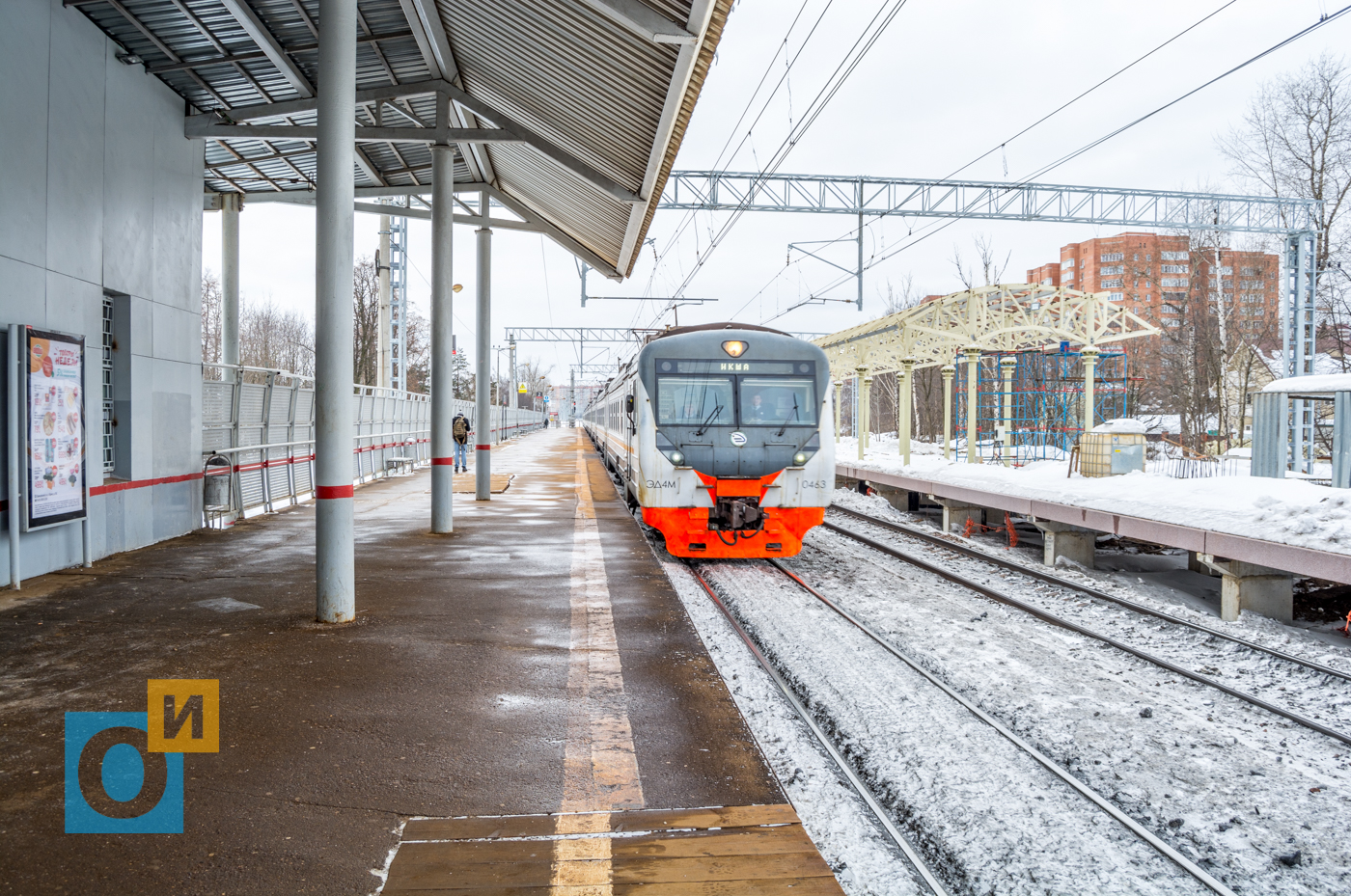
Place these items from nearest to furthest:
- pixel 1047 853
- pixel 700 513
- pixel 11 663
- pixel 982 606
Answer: pixel 1047 853
pixel 11 663
pixel 982 606
pixel 700 513

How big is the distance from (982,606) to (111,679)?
7.55 meters

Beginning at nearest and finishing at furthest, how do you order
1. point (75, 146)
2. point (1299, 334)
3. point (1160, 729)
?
1. point (1160, 729)
2. point (75, 146)
3. point (1299, 334)

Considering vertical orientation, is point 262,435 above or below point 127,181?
below

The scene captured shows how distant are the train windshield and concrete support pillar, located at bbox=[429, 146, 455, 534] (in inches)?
111

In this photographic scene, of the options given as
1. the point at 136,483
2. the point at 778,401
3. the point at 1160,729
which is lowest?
the point at 1160,729

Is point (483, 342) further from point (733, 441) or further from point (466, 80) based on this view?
point (733, 441)

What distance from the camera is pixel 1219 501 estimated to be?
35.5 ft

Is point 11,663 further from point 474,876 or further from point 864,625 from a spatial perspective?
point 864,625

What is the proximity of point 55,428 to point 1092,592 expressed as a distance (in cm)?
1056

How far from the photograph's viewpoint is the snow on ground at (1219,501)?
28.1 feet

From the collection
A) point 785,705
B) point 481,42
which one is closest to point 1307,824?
point 785,705

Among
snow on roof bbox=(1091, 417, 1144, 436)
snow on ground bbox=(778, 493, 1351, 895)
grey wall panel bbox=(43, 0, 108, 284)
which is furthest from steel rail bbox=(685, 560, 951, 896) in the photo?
snow on roof bbox=(1091, 417, 1144, 436)

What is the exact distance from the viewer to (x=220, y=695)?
488 cm

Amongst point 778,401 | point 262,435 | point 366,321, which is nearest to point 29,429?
point 262,435
